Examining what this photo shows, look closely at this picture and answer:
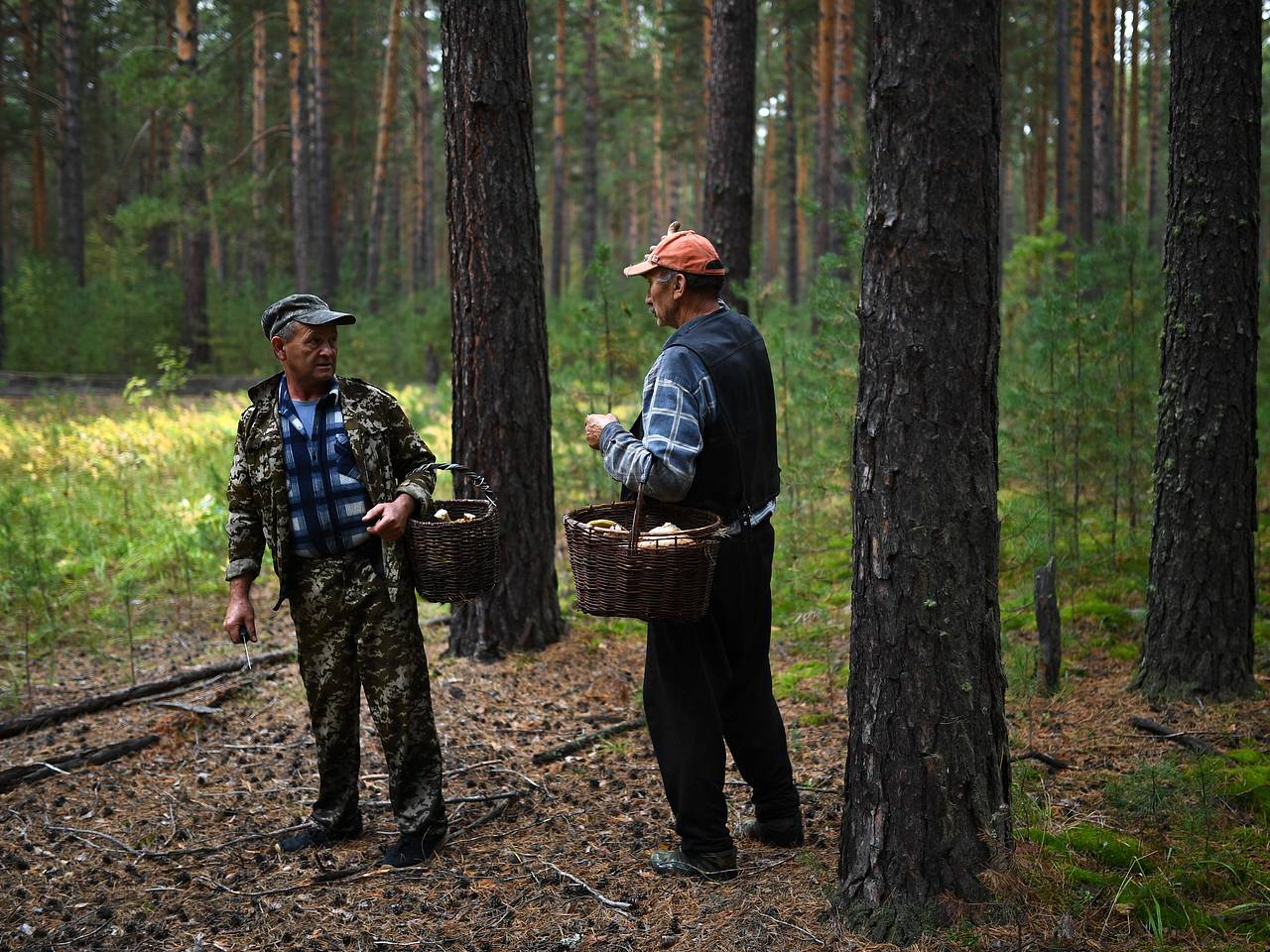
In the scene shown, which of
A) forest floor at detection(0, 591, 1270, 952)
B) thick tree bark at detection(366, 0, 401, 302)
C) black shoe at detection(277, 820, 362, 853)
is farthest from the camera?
thick tree bark at detection(366, 0, 401, 302)

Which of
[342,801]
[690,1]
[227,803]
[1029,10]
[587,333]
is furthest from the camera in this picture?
[1029,10]

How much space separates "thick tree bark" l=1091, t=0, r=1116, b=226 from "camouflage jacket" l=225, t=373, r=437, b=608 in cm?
1723

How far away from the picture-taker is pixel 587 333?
8375 mm

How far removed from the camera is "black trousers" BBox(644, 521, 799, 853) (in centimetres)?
375

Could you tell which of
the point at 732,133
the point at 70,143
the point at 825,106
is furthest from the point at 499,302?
the point at 70,143

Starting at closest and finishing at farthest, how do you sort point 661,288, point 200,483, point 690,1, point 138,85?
point 661,288 < point 200,483 < point 138,85 < point 690,1

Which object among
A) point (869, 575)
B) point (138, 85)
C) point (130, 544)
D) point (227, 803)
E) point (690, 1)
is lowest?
point (227, 803)

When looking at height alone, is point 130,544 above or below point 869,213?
below

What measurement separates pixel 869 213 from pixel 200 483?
8935 millimetres

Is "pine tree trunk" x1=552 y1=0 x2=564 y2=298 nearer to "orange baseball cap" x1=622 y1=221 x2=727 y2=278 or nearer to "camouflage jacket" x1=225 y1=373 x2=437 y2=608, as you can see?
"camouflage jacket" x1=225 y1=373 x2=437 y2=608

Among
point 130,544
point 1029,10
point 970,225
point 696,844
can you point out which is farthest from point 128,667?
point 1029,10

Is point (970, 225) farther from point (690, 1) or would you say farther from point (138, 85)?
point (690, 1)

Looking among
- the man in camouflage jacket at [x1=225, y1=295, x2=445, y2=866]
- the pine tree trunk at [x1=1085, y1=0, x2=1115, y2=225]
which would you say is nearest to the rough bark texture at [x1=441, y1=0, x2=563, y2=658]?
the man in camouflage jacket at [x1=225, y1=295, x2=445, y2=866]

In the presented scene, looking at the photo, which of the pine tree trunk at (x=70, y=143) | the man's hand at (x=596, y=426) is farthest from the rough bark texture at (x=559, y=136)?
the man's hand at (x=596, y=426)
